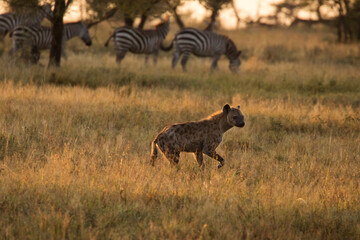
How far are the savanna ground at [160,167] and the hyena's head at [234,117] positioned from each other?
0.74m

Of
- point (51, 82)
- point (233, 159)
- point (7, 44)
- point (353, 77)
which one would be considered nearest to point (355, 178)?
point (233, 159)

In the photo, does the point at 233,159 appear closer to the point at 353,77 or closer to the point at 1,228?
the point at 1,228

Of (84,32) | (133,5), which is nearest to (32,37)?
(84,32)

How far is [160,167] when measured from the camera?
7.64m

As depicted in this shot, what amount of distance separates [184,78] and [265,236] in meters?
12.1

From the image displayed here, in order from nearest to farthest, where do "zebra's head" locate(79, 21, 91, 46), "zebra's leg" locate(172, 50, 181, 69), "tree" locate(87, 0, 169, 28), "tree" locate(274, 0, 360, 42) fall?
1. "tree" locate(87, 0, 169, 28)
2. "zebra's leg" locate(172, 50, 181, 69)
3. "zebra's head" locate(79, 21, 91, 46)
4. "tree" locate(274, 0, 360, 42)

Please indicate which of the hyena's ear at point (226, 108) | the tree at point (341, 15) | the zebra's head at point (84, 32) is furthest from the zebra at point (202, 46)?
the hyena's ear at point (226, 108)

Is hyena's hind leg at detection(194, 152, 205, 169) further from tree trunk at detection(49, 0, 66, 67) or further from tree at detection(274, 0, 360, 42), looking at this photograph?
tree at detection(274, 0, 360, 42)

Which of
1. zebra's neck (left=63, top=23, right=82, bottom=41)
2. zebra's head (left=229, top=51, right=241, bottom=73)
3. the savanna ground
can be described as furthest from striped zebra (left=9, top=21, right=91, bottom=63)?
zebra's head (left=229, top=51, right=241, bottom=73)

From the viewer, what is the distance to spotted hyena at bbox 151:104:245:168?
7281 millimetres

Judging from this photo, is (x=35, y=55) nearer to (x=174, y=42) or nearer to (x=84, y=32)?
(x=84, y=32)

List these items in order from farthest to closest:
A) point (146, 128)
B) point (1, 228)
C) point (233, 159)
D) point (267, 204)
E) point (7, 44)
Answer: point (7, 44) < point (146, 128) < point (233, 159) < point (267, 204) < point (1, 228)

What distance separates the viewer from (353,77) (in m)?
18.5

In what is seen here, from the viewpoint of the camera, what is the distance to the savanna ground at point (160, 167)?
5.57 m
